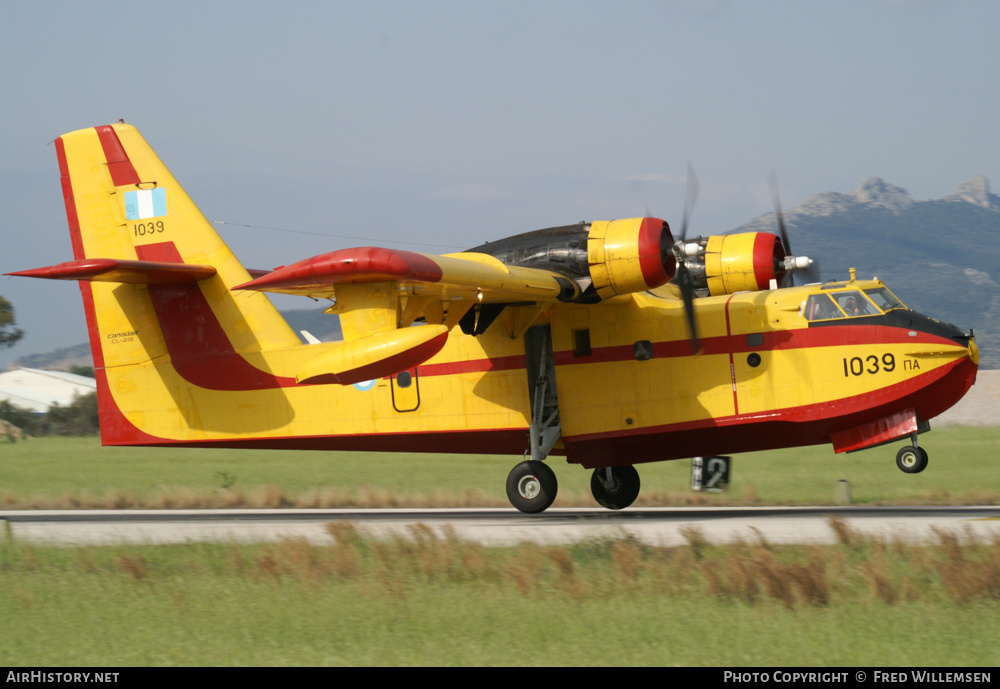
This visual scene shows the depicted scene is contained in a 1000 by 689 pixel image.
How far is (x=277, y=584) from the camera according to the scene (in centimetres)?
1109

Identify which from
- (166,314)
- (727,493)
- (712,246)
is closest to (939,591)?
(712,246)

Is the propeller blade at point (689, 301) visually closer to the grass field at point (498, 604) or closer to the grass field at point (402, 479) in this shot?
the grass field at point (498, 604)

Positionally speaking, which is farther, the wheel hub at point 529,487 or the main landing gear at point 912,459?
the wheel hub at point 529,487

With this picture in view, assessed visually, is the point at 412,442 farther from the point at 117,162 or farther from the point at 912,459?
the point at 912,459

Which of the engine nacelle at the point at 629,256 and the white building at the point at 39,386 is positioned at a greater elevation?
the engine nacelle at the point at 629,256

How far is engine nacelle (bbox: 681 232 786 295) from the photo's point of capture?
16.8m

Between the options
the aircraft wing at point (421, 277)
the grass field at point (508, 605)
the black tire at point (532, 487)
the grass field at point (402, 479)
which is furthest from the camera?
the grass field at point (402, 479)

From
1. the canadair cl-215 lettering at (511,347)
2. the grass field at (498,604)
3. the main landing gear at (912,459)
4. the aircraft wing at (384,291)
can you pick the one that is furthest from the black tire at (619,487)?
the grass field at (498,604)

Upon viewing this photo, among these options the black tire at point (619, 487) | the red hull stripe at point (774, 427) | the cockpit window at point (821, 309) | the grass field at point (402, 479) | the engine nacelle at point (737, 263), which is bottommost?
the grass field at point (402, 479)

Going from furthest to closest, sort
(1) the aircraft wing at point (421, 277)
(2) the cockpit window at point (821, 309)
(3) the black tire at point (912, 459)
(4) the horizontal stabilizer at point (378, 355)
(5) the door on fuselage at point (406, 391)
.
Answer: (5) the door on fuselage at point (406, 391) → (2) the cockpit window at point (821, 309) → (3) the black tire at point (912, 459) → (4) the horizontal stabilizer at point (378, 355) → (1) the aircraft wing at point (421, 277)

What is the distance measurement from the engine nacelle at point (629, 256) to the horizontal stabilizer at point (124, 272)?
743 centimetres

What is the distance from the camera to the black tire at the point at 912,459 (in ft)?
48.6

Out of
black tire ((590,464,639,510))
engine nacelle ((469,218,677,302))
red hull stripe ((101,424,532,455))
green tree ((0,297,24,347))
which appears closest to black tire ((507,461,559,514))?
red hull stripe ((101,424,532,455))
